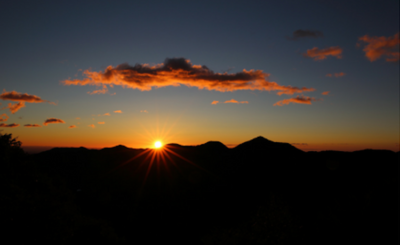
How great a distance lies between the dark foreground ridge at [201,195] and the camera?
83.2 feet

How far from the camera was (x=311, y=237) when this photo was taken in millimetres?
24922

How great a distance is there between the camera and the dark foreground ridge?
83.2 feet

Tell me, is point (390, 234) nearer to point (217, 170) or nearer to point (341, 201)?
point (341, 201)

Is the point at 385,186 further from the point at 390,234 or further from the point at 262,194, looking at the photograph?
the point at 262,194

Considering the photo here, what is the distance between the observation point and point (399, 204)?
73.7 feet

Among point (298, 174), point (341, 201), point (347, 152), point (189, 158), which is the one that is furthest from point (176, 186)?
point (341, 201)

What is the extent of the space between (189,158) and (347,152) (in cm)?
9417

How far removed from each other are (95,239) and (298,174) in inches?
3697

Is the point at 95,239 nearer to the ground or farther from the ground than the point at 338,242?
nearer to the ground

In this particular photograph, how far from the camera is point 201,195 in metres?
109

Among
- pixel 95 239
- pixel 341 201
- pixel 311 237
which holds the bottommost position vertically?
pixel 95 239

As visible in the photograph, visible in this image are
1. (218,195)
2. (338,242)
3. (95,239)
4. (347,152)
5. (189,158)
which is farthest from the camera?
(189,158)

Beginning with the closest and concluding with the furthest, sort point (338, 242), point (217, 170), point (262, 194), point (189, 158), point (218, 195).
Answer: point (338, 242) < point (262, 194) < point (218, 195) < point (217, 170) < point (189, 158)

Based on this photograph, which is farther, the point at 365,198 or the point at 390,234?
the point at 365,198
